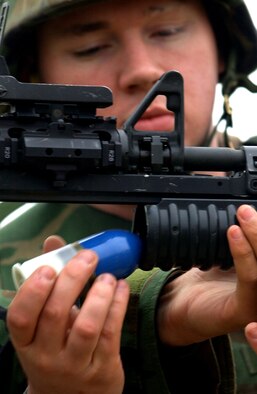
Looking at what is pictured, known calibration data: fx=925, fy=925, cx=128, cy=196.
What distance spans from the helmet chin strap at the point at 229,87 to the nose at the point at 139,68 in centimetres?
47

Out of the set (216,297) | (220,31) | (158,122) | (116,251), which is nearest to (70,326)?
(116,251)

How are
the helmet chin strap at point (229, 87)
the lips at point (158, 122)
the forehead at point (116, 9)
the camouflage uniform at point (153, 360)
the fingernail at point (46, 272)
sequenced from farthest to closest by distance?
the helmet chin strap at point (229, 87) < the forehead at point (116, 9) < the lips at point (158, 122) < the camouflage uniform at point (153, 360) < the fingernail at point (46, 272)

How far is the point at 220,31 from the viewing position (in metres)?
3.78

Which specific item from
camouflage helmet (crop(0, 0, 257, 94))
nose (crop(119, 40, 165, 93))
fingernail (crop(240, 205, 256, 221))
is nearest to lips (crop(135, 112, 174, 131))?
nose (crop(119, 40, 165, 93))

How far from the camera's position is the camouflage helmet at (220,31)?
11.3 ft

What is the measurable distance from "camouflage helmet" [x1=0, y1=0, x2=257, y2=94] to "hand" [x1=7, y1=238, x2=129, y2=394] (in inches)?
59.2

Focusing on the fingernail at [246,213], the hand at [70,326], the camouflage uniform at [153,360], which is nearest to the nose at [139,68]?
the camouflage uniform at [153,360]

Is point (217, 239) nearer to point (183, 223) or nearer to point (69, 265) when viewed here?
point (183, 223)

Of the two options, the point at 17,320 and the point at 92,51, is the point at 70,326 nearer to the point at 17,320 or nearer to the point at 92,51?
the point at 17,320

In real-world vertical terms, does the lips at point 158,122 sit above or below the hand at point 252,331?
above

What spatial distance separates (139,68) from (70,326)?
124 cm

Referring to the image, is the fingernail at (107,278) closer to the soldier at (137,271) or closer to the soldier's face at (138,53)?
the soldier at (137,271)

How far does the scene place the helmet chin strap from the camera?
3689mm

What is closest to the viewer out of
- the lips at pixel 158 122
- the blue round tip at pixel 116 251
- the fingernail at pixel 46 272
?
the fingernail at pixel 46 272
